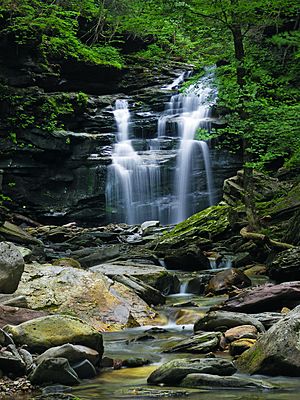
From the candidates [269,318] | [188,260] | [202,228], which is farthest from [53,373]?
[202,228]

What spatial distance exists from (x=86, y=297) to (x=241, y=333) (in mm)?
2937

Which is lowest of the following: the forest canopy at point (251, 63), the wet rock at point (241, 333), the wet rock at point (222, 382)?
the wet rock at point (241, 333)

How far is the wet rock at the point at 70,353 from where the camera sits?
509cm

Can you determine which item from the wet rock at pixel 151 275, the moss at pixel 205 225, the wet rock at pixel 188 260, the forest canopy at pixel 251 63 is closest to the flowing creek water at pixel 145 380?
the wet rock at pixel 151 275

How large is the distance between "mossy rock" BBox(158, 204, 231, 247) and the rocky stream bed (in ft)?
0.44

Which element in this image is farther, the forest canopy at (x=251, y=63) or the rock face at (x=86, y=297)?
the forest canopy at (x=251, y=63)

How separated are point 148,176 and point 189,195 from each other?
6.75 ft

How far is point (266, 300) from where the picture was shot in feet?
24.9

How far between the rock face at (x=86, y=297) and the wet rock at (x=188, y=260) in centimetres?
410

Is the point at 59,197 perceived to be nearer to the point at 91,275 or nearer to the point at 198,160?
the point at 198,160

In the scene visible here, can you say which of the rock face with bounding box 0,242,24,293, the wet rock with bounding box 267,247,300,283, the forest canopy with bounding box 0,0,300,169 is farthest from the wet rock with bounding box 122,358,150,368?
the forest canopy with bounding box 0,0,300,169

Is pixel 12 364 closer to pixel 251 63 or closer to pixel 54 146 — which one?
pixel 251 63

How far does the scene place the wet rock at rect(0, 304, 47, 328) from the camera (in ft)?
20.2

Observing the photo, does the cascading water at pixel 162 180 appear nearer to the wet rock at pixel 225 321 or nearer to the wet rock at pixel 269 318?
the wet rock at pixel 269 318
